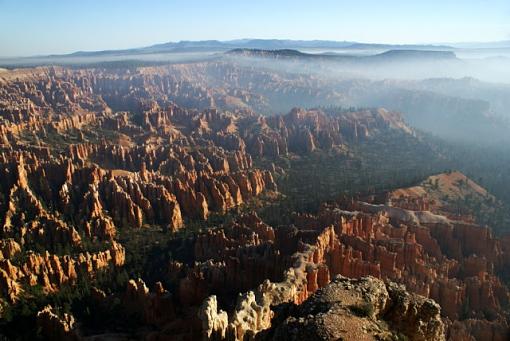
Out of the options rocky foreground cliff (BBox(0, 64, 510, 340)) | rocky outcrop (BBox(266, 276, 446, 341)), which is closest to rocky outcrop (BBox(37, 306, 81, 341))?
rocky foreground cliff (BBox(0, 64, 510, 340))

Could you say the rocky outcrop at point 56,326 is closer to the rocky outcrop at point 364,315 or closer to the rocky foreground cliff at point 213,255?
the rocky foreground cliff at point 213,255

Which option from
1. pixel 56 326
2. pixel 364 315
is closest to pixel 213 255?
pixel 56 326

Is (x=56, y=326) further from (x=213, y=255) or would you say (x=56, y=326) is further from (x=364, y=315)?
(x=364, y=315)

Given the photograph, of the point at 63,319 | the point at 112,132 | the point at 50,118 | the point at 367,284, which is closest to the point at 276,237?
the point at 63,319

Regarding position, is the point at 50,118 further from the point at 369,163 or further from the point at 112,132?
the point at 369,163

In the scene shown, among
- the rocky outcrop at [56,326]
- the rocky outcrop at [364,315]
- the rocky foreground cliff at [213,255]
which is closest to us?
the rocky outcrop at [364,315]

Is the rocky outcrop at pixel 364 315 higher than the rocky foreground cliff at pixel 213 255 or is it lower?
higher

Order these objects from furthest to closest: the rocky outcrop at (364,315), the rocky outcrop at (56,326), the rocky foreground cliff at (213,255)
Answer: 1. the rocky outcrop at (56,326)
2. the rocky foreground cliff at (213,255)
3. the rocky outcrop at (364,315)

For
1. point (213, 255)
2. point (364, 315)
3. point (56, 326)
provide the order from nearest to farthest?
point (364, 315) → point (56, 326) → point (213, 255)

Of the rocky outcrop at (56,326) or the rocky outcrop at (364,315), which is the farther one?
the rocky outcrop at (56,326)

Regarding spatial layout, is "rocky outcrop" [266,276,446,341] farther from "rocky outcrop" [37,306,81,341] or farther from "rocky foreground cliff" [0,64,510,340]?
"rocky outcrop" [37,306,81,341]

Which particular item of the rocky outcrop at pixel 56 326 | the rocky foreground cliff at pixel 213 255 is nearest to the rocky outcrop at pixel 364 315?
the rocky foreground cliff at pixel 213 255
